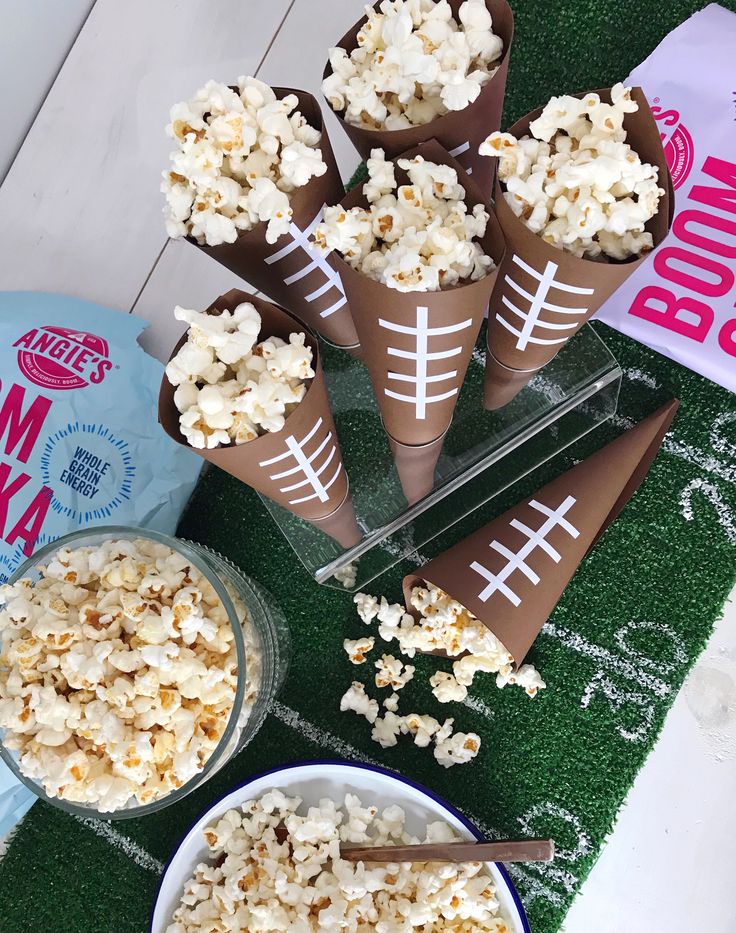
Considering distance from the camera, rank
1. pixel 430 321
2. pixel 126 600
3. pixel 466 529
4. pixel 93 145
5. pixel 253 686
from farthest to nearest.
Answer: pixel 93 145, pixel 466 529, pixel 253 686, pixel 126 600, pixel 430 321

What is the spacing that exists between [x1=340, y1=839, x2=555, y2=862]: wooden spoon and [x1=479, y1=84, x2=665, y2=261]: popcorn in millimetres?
581

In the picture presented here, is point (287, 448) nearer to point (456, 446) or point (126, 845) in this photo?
point (456, 446)

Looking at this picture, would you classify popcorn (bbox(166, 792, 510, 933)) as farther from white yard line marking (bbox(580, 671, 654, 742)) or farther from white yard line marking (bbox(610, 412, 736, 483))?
white yard line marking (bbox(610, 412, 736, 483))

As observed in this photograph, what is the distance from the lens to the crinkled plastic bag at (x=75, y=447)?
93cm

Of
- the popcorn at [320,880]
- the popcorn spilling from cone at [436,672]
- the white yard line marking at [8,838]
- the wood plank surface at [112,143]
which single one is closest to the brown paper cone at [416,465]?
the popcorn spilling from cone at [436,672]

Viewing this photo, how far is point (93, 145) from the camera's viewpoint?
1.04 metres

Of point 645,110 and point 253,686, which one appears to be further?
point 253,686

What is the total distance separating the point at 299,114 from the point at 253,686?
539mm

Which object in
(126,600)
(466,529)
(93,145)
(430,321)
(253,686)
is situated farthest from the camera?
(93,145)

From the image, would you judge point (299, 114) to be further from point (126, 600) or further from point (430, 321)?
point (126, 600)

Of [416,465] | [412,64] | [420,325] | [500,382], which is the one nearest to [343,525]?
[416,465]

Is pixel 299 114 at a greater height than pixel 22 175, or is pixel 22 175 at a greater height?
pixel 299 114

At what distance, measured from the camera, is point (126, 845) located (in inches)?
36.9

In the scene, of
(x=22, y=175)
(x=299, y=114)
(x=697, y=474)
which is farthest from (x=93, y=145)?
(x=697, y=474)
